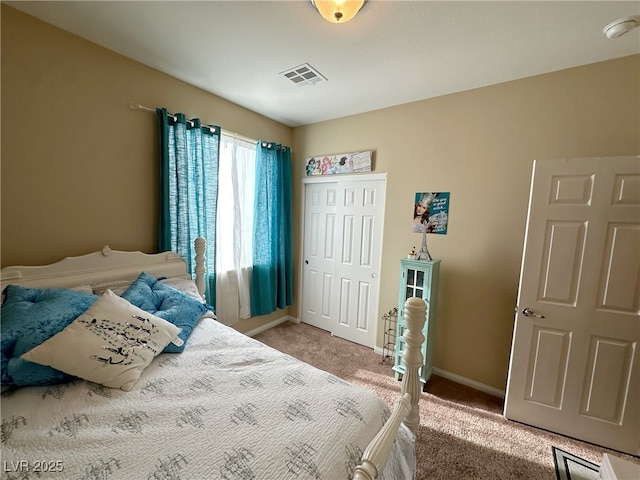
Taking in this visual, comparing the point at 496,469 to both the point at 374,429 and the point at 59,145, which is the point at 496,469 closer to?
the point at 374,429

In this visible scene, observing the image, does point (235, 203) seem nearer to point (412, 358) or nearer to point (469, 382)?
point (412, 358)

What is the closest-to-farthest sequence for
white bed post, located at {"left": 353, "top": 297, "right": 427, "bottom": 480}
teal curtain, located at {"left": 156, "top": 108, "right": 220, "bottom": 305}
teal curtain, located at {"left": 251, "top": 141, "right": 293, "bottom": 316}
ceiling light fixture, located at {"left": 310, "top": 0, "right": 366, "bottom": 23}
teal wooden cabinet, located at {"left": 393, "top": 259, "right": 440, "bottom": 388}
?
white bed post, located at {"left": 353, "top": 297, "right": 427, "bottom": 480} → ceiling light fixture, located at {"left": 310, "top": 0, "right": 366, "bottom": 23} → teal curtain, located at {"left": 156, "top": 108, "right": 220, "bottom": 305} → teal wooden cabinet, located at {"left": 393, "top": 259, "right": 440, "bottom": 388} → teal curtain, located at {"left": 251, "top": 141, "right": 293, "bottom": 316}

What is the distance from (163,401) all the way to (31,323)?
767 mm

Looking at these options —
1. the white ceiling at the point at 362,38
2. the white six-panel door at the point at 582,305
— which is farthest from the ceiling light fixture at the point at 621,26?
the white six-panel door at the point at 582,305

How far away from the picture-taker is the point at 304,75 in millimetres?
2115

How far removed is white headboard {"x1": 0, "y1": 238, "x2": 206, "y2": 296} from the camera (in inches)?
59.7

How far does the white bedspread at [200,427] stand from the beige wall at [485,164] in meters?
1.58

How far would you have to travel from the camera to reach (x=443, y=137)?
7.88 ft

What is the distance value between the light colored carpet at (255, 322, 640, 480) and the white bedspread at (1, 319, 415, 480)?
0.79m

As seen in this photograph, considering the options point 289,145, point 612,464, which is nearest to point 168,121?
point 289,145

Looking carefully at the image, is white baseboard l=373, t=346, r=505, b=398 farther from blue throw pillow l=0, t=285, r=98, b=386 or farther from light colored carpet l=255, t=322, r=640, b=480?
blue throw pillow l=0, t=285, r=98, b=386

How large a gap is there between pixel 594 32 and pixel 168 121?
3.00m

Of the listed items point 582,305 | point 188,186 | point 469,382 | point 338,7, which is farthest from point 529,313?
point 188,186

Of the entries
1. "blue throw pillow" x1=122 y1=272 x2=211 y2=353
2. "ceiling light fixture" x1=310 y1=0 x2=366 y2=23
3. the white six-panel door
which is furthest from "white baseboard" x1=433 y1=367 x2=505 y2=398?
"ceiling light fixture" x1=310 y1=0 x2=366 y2=23
